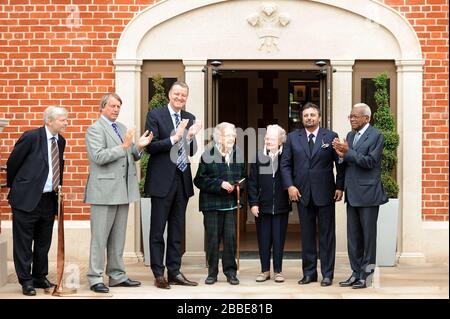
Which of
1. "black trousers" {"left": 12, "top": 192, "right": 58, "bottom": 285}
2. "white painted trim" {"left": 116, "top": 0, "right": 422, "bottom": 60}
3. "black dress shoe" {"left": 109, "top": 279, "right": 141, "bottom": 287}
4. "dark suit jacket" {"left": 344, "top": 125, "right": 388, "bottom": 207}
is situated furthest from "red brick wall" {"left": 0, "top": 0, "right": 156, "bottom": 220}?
"dark suit jacket" {"left": 344, "top": 125, "right": 388, "bottom": 207}

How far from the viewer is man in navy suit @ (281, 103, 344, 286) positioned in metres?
7.06

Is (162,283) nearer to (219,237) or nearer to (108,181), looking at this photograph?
(219,237)

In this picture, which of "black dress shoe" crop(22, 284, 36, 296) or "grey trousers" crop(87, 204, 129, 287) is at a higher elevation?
"grey trousers" crop(87, 204, 129, 287)

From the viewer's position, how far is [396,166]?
864cm

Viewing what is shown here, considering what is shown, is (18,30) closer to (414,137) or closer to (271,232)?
(271,232)

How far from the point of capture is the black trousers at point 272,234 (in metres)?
7.24

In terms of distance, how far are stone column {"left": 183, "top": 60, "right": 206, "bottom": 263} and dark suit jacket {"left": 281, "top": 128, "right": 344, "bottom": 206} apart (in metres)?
1.78

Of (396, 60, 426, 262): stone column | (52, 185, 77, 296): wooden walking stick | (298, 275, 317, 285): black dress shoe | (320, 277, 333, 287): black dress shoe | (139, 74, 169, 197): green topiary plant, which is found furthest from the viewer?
(396, 60, 426, 262): stone column

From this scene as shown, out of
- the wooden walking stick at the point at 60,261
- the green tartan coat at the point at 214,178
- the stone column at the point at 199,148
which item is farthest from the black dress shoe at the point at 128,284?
the stone column at the point at 199,148

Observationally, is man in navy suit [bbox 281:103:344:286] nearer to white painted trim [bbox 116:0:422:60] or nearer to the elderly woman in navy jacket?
the elderly woman in navy jacket

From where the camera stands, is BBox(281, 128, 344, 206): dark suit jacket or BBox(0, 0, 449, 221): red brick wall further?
BBox(0, 0, 449, 221): red brick wall

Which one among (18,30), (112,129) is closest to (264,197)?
(112,129)

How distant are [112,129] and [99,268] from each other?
4.08 ft

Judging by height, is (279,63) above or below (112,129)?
above
